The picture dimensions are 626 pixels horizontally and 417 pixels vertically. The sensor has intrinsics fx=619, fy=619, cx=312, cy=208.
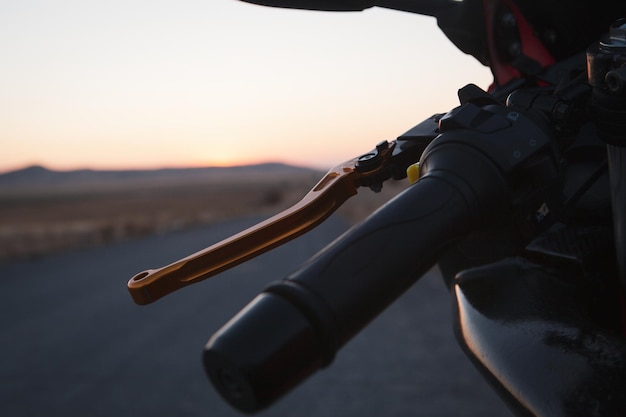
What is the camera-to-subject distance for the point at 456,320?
1492 millimetres

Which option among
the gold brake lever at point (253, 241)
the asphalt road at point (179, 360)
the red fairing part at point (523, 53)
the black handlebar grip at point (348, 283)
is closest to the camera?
the black handlebar grip at point (348, 283)

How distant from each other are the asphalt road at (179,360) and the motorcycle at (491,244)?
4.47 metres

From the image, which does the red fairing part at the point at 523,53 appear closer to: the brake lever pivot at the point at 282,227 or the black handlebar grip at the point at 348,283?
the brake lever pivot at the point at 282,227

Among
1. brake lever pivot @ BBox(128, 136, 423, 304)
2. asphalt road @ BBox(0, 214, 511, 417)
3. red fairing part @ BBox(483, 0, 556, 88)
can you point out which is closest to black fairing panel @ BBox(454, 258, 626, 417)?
brake lever pivot @ BBox(128, 136, 423, 304)

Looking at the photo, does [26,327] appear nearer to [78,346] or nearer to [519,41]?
[78,346]

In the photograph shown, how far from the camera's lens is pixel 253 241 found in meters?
1.09

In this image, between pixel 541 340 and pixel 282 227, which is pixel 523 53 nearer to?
pixel 541 340

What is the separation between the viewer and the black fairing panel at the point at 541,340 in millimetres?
1064

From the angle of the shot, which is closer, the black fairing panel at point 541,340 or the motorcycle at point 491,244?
the motorcycle at point 491,244

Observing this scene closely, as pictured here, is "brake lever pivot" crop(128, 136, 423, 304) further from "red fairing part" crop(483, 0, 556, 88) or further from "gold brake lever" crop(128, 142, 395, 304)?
"red fairing part" crop(483, 0, 556, 88)

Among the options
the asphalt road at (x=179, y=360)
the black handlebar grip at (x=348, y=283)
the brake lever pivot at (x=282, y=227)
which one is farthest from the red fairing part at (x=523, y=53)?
the asphalt road at (x=179, y=360)

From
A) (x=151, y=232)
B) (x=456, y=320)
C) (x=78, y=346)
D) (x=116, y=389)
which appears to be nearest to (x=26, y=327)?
(x=78, y=346)

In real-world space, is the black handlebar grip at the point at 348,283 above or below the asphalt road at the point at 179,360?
above

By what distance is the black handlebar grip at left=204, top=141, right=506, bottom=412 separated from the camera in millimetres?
697
